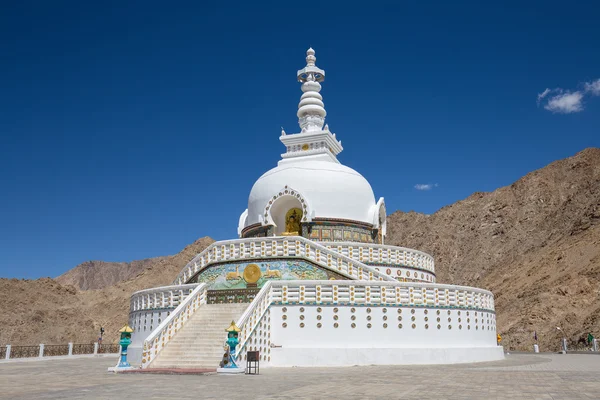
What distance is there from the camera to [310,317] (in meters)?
20.5

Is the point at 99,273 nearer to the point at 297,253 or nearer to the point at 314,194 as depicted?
the point at 314,194

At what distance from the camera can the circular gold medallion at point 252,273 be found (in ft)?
75.8

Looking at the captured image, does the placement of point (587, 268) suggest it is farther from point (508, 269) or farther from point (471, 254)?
point (471, 254)

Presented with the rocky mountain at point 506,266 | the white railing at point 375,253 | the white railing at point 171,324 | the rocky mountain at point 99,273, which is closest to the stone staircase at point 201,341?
the white railing at point 171,324

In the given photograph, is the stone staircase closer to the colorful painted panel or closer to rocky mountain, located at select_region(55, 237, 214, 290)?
the colorful painted panel

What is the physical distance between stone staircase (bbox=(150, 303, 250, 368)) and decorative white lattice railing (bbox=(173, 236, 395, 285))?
2.61 metres

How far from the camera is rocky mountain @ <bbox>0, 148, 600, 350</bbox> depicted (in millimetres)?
50094

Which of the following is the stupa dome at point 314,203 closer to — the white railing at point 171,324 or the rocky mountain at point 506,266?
the white railing at point 171,324

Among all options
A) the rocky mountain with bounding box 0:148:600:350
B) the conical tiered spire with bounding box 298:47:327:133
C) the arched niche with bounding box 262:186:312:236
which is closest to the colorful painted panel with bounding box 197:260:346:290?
the arched niche with bounding box 262:186:312:236

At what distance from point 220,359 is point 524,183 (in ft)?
271

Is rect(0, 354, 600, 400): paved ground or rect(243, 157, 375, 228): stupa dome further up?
rect(243, 157, 375, 228): stupa dome

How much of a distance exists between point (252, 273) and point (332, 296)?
3990 millimetres

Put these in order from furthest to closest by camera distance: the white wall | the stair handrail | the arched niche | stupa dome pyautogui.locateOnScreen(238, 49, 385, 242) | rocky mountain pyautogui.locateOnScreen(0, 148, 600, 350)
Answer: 1. rocky mountain pyautogui.locateOnScreen(0, 148, 600, 350)
2. stupa dome pyautogui.locateOnScreen(238, 49, 385, 242)
3. the arched niche
4. the white wall
5. the stair handrail

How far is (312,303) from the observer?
20594 millimetres
